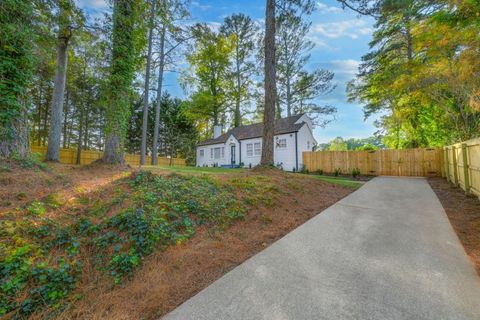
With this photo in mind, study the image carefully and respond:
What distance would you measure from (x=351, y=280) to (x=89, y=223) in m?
3.43

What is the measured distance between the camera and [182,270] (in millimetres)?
2475

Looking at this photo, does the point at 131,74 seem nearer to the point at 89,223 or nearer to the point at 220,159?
the point at 89,223

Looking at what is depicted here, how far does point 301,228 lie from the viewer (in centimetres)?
401

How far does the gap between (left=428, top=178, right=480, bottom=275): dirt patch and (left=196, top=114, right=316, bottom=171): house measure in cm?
978

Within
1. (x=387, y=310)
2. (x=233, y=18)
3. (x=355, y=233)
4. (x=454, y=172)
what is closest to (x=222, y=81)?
(x=233, y=18)

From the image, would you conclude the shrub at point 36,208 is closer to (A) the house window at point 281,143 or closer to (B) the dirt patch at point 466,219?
(B) the dirt patch at point 466,219

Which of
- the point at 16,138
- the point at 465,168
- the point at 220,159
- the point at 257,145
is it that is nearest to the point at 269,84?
the point at 465,168

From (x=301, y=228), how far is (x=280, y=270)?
1.69 m

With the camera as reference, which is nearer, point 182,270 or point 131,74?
point 182,270

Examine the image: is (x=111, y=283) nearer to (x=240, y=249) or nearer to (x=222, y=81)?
(x=240, y=249)

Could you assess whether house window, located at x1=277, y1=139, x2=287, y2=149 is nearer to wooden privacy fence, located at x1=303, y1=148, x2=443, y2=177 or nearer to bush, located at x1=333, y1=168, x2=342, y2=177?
wooden privacy fence, located at x1=303, y1=148, x2=443, y2=177

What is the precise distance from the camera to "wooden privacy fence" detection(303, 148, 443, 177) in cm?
1266

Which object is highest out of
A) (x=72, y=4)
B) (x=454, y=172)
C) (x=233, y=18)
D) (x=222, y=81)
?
(x=233, y=18)

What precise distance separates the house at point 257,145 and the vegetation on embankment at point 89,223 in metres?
11.2
